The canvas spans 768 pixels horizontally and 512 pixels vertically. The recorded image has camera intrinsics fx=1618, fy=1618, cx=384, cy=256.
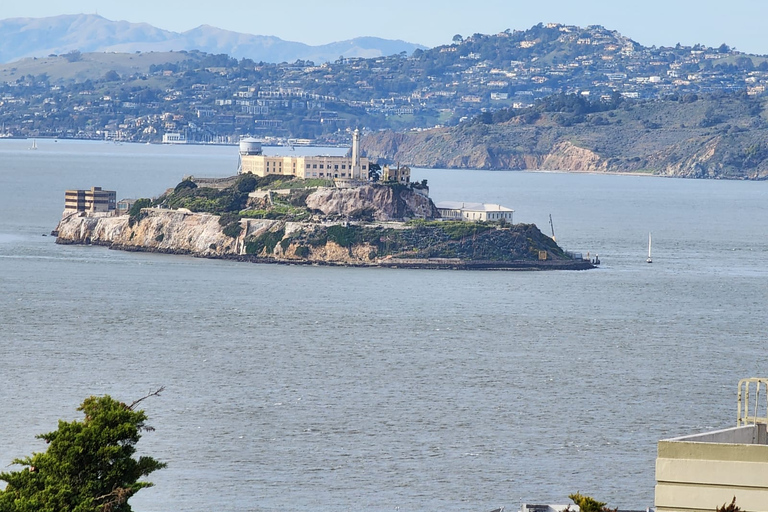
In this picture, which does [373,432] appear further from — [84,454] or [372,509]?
[84,454]

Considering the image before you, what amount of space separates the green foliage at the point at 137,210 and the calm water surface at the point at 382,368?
11.8ft

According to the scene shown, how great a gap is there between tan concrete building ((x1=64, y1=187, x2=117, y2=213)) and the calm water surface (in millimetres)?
5770

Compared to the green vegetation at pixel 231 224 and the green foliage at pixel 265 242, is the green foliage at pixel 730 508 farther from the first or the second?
the green vegetation at pixel 231 224

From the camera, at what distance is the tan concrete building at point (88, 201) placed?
87500 millimetres

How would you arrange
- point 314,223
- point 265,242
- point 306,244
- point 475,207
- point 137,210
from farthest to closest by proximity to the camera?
point 137,210 → point 475,207 → point 265,242 → point 314,223 → point 306,244

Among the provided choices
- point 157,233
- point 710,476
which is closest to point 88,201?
point 157,233

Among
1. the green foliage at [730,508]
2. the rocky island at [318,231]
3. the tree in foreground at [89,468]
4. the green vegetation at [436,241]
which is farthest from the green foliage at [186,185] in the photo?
the green foliage at [730,508]

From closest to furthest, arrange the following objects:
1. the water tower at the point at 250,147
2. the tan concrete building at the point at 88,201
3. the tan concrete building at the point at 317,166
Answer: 1. the tan concrete building at the point at 88,201
2. the tan concrete building at the point at 317,166
3. the water tower at the point at 250,147

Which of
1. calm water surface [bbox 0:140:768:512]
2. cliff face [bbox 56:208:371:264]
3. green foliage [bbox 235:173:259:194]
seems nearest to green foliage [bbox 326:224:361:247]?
cliff face [bbox 56:208:371:264]

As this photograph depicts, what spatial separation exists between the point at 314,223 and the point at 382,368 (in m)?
37.0

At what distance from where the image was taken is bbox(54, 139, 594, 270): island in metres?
75.8

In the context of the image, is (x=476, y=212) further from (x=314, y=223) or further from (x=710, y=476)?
(x=710, y=476)

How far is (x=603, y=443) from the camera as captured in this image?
31.2 m

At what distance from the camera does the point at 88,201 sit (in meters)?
87.6
